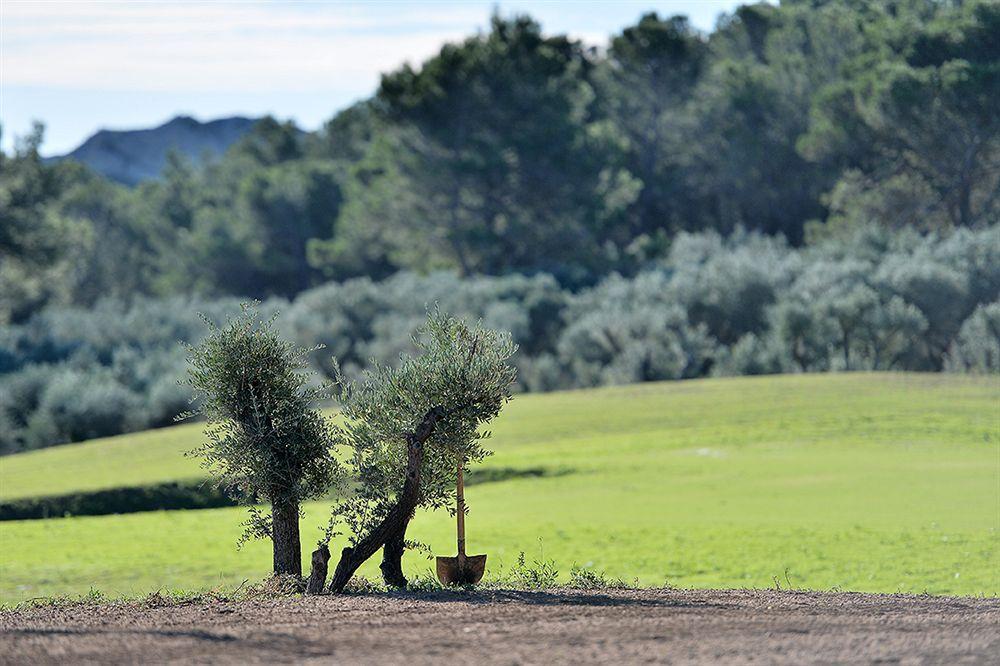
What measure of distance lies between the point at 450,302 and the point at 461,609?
139ft

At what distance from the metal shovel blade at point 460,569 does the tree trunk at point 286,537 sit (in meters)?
1.47

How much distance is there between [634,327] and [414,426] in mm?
34044

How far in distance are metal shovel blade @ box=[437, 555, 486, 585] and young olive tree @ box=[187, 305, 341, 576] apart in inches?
58.1

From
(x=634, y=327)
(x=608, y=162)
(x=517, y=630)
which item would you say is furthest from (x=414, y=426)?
(x=608, y=162)

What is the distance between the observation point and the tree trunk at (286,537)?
13.9 meters

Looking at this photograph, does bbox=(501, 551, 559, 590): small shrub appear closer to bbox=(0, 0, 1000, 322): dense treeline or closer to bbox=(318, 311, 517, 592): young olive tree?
bbox=(318, 311, 517, 592): young olive tree

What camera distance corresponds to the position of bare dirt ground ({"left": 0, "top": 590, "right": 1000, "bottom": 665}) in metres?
9.10

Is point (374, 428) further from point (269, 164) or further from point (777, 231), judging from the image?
point (269, 164)

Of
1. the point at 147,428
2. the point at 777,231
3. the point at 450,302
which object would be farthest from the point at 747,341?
the point at 777,231

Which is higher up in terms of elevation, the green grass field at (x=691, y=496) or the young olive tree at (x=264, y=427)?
the young olive tree at (x=264, y=427)

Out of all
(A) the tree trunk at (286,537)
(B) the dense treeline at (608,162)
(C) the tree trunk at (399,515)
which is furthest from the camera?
(B) the dense treeline at (608,162)

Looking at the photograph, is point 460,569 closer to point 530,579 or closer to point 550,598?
point 530,579

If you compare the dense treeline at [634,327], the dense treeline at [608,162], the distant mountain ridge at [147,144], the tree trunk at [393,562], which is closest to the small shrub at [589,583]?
the tree trunk at [393,562]

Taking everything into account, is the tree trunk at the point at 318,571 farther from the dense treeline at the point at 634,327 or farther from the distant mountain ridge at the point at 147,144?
the distant mountain ridge at the point at 147,144
